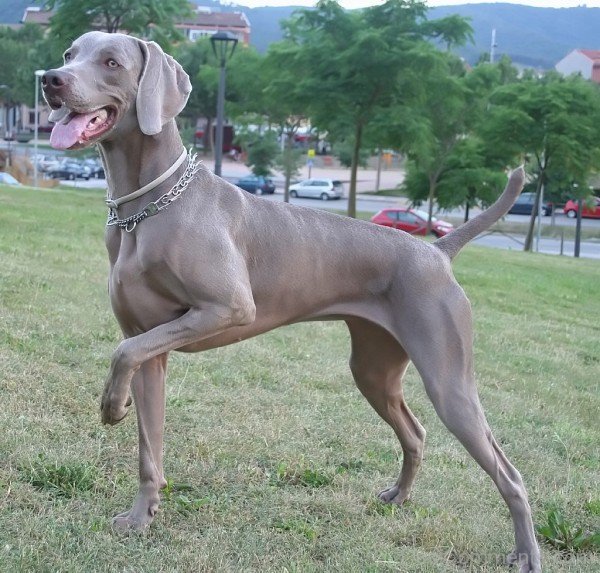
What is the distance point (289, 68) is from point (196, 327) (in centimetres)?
2463

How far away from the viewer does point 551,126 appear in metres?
28.6

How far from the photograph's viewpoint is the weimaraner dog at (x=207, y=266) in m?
3.60

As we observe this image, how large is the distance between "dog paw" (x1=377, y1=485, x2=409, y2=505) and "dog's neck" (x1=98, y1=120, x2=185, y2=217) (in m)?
1.97

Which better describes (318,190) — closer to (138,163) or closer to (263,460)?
(263,460)

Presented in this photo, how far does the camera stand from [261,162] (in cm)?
5166

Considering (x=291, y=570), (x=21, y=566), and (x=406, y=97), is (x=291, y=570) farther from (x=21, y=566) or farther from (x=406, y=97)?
(x=406, y=97)

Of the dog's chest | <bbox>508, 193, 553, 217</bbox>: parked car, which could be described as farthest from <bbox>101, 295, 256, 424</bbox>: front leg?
<bbox>508, 193, 553, 217</bbox>: parked car

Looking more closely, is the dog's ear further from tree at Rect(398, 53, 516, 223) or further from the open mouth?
tree at Rect(398, 53, 516, 223)

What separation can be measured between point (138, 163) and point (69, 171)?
53.2 meters

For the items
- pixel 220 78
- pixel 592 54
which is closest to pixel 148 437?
pixel 220 78

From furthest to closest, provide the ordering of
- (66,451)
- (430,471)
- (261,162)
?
(261,162) < (430,471) < (66,451)

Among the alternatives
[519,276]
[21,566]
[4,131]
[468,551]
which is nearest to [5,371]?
[21,566]

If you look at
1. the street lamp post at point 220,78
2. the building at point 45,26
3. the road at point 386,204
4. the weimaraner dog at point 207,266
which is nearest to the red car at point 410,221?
the road at point 386,204

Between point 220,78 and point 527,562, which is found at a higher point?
point 220,78
